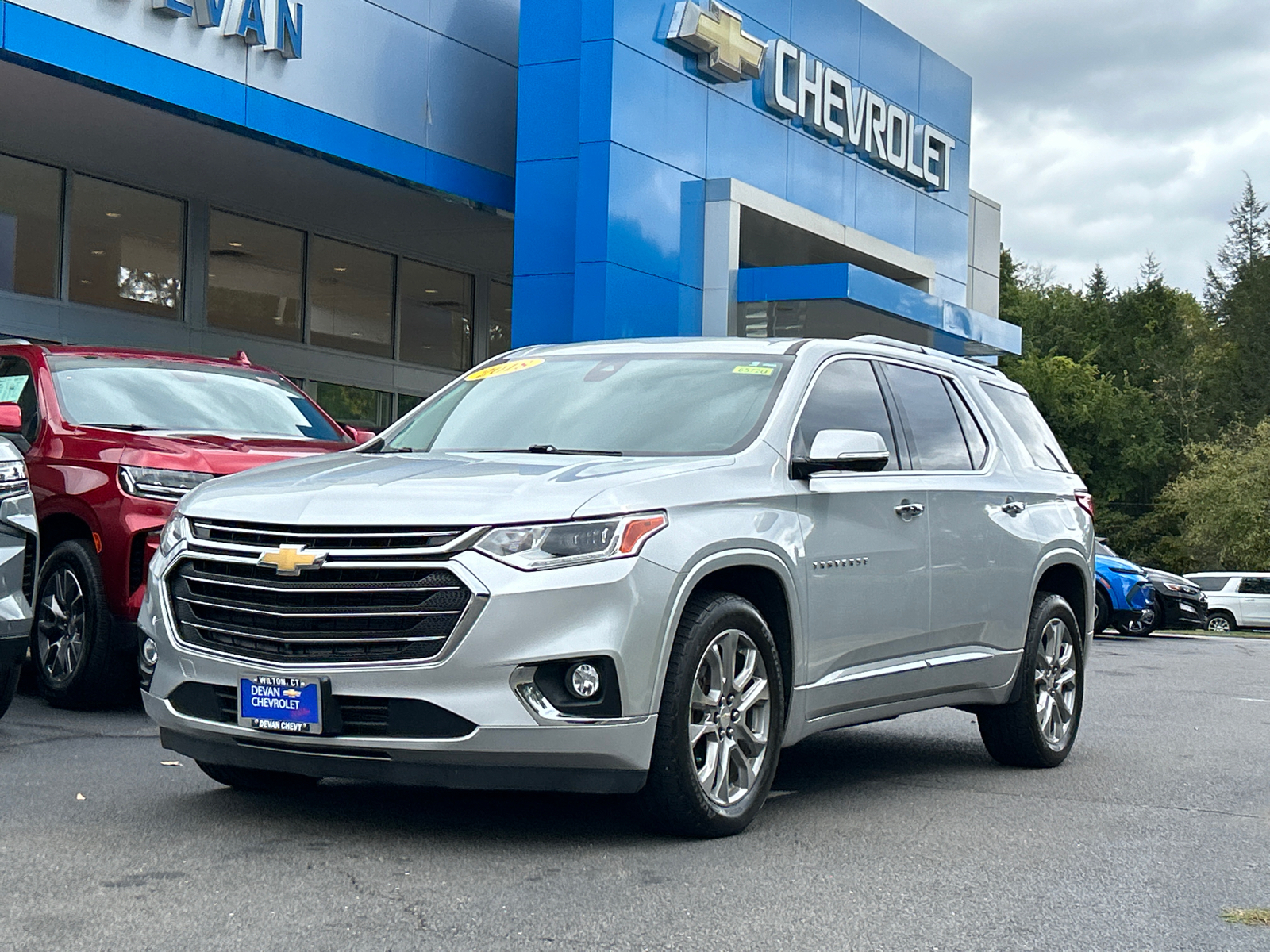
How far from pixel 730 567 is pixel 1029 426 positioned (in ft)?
10.5

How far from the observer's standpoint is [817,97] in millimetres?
25172

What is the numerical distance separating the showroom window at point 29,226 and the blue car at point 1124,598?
15.4m

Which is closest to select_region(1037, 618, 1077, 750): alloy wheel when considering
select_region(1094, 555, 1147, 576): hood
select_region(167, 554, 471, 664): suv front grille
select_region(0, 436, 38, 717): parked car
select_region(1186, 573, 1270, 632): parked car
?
select_region(167, 554, 471, 664): suv front grille

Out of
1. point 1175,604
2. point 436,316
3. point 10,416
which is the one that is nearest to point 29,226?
point 436,316

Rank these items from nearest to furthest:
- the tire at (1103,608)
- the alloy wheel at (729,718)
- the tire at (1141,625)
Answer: the alloy wheel at (729,718) < the tire at (1103,608) < the tire at (1141,625)

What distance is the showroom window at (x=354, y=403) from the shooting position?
23.6 meters

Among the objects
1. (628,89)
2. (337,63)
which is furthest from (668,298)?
(337,63)

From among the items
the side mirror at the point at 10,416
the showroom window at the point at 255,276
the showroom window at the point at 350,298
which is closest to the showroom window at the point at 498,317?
the showroom window at the point at 350,298

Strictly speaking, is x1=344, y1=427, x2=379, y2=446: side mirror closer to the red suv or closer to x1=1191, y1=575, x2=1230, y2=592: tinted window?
the red suv

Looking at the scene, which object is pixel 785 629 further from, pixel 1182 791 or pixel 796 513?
pixel 1182 791

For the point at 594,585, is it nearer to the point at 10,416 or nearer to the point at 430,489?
the point at 430,489

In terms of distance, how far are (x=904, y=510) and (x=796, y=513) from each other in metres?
0.82

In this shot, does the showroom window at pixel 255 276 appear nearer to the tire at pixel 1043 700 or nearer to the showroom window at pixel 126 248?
the showroom window at pixel 126 248

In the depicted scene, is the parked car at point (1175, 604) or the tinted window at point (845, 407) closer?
the tinted window at point (845, 407)
